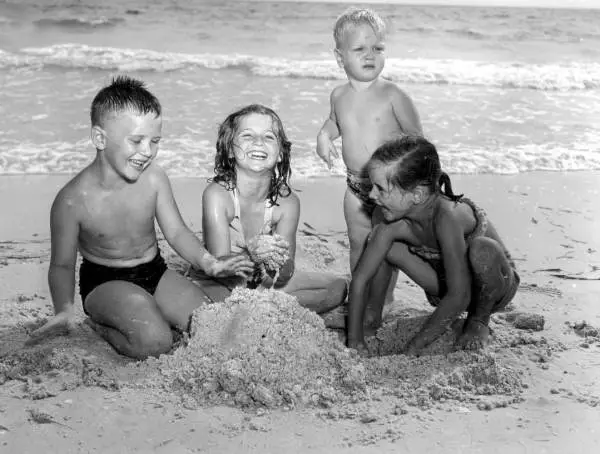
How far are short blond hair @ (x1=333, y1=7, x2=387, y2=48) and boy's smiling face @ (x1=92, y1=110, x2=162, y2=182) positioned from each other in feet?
4.38

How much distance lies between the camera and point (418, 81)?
36.8 ft

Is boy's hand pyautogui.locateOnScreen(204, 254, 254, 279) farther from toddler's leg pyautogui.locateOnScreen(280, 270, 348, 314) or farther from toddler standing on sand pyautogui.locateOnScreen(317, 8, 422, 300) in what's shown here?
toddler standing on sand pyautogui.locateOnScreen(317, 8, 422, 300)

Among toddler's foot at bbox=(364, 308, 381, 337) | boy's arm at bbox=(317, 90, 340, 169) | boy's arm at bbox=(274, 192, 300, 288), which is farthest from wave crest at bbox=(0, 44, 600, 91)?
toddler's foot at bbox=(364, 308, 381, 337)

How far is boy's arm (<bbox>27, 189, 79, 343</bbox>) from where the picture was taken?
321cm

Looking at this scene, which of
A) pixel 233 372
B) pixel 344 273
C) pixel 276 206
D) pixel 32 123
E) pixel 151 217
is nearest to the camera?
pixel 233 372

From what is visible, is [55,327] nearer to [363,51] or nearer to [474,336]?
[474,336]

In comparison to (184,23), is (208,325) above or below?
below

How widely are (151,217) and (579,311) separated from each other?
2177mm

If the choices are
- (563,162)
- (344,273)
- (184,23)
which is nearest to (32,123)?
(344,273)

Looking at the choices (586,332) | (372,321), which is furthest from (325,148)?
(586,332)

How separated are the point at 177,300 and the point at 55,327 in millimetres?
536

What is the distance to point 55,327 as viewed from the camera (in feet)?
10.5

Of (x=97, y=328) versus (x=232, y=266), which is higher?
(x=232, y=266)

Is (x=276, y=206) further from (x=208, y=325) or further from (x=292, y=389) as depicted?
(x=292, y=389)
